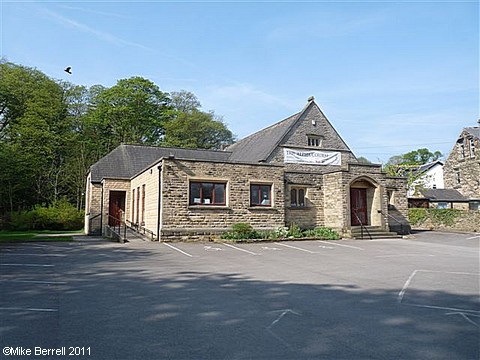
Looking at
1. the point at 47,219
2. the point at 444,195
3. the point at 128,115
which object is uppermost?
→ the point at 128,115

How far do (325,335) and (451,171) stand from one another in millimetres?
48209

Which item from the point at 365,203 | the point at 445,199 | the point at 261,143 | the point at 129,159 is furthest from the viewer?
the point at 445,199

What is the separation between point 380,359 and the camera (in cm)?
421

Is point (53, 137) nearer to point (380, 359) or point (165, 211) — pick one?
point (165, 211)

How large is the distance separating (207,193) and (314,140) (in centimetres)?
1259

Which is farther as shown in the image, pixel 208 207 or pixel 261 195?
pixel 261 195

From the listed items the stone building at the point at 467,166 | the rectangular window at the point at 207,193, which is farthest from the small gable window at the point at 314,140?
the stone building at the point at 467,166

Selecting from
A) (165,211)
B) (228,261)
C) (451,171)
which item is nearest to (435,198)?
(451,171)

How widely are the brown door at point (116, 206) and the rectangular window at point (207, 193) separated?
9368 mm

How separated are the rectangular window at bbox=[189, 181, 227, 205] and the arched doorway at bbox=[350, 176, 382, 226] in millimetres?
7815

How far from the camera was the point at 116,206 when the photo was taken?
88.7ft

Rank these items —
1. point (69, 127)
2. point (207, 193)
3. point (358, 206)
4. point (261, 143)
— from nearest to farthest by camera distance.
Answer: point (207, 193) → point (358, 206) → point (261, 143) → point (69, 127)

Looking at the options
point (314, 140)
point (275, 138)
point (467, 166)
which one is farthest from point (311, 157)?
point (467, 166)

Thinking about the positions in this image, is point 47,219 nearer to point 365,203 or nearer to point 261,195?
point 261,195
